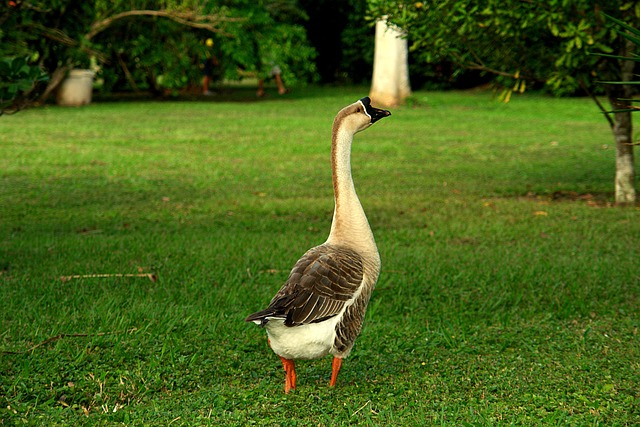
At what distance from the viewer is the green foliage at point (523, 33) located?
27.9 feet

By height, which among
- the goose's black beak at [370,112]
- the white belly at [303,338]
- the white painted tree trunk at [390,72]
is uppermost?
the goose's black beak at [370,112]

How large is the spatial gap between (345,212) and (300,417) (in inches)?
44.7

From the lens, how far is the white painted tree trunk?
24703 millimetres

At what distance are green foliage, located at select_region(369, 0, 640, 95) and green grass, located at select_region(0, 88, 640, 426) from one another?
1596 mm

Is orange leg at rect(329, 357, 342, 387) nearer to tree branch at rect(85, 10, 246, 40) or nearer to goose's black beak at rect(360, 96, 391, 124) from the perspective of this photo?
goose's black beak at rect(360, 96, 391, 124)

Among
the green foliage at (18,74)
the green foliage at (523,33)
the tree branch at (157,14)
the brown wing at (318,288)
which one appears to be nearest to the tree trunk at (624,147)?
the green foliage at (523,33)

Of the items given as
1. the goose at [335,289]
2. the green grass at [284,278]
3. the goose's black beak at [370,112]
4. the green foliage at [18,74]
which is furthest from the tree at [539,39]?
the green foliage at [18,74]

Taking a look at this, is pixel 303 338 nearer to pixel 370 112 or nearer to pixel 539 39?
pixel 370 112

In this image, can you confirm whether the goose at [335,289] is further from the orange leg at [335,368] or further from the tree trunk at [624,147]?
the tree trunk at [624,147]

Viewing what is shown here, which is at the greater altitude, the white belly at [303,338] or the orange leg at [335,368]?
the white belly at [303,338]

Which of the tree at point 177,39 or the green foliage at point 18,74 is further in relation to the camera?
the tree at point 177,39

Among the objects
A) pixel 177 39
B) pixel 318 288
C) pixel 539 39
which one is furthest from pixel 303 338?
pixel 177 39

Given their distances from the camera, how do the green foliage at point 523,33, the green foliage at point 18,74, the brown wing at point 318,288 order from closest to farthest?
the brown wing at point 318,288 → the green foliage at point 18,74 → the green foliage at point 523,33

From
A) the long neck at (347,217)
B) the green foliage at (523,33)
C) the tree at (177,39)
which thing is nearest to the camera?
the long neck at (347,217)
